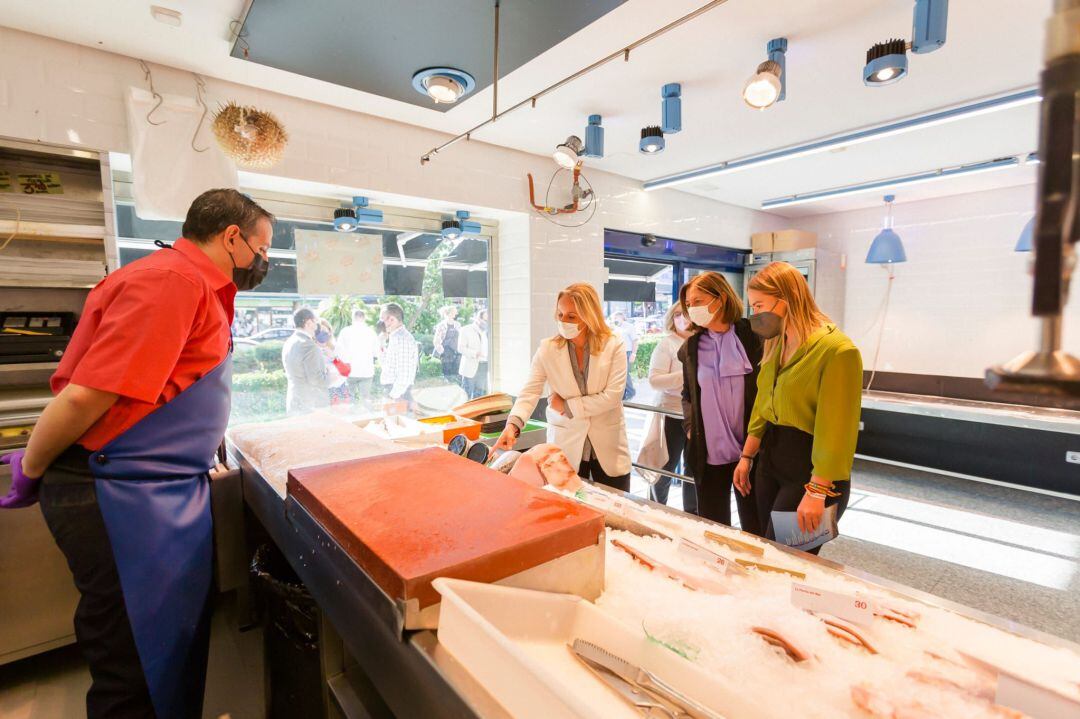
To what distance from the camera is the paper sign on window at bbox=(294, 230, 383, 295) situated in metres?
3.47

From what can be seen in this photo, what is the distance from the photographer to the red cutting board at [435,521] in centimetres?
86

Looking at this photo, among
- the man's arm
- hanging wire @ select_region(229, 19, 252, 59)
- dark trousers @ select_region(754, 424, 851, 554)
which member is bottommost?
dark trousers @ select_region(754, 424, 851, 554)

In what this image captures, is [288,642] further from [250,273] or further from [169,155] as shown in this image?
[169,155]

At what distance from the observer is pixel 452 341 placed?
4.30 m

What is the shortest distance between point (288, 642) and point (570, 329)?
1.73 meters

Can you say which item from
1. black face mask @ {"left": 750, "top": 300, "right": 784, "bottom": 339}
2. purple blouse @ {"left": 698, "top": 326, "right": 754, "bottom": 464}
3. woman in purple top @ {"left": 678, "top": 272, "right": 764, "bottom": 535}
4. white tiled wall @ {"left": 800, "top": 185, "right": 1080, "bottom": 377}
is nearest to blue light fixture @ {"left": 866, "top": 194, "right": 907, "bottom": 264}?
white tiled wall @ {"left": 800, "top": 185, "right": 1080, "bottom": 377}

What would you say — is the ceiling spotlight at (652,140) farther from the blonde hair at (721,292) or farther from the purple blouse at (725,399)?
the purple blouse at (725,399)

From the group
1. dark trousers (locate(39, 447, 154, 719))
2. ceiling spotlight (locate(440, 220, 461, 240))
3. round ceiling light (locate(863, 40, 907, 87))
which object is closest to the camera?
dark trousers (locate(39, 447, 154, 719))

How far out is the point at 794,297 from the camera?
2.00 metres

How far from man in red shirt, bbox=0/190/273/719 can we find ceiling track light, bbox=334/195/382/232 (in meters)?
1.84

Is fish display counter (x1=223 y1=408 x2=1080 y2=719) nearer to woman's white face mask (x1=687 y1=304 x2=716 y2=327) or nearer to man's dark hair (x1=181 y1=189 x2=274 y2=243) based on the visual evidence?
man's dark hair (x1=181 y1=189 x2=274 y2=243)

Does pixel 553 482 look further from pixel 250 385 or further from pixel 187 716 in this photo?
pixel 250 385

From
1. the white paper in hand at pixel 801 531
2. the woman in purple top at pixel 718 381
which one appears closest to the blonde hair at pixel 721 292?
the woman in purple top at pixel 718 381

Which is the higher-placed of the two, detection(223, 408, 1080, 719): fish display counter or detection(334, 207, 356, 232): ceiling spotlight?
detection(334, 207, 356, 232): ceiling spotlight
